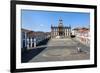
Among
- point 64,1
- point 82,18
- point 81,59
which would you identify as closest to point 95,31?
point 82,18

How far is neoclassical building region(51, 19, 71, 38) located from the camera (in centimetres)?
179

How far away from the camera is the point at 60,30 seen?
1816mm

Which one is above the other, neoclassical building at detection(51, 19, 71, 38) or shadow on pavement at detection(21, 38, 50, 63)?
neoclassical building at detection(51, 19, 71, 38)

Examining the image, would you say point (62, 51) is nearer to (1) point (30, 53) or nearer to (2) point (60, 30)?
(2) point (60, 30)

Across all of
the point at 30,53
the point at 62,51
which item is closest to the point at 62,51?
the point at 62,51

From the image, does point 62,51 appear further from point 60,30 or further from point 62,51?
point 60,30

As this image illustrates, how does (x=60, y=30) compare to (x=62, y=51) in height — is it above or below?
above

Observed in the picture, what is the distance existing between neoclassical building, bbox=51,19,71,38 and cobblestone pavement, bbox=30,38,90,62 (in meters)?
0.05

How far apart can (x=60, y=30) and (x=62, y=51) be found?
0.22 metres

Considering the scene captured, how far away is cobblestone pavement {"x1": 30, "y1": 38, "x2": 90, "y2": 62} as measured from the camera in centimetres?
178

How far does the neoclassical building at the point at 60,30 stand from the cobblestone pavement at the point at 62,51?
5 cm

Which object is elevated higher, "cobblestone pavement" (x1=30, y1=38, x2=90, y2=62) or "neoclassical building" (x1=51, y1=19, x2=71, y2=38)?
"neoclassical building" (x1=51, y1=19, x2=71, y2=38)

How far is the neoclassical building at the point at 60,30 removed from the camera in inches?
70.6

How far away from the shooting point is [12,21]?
1641mm
